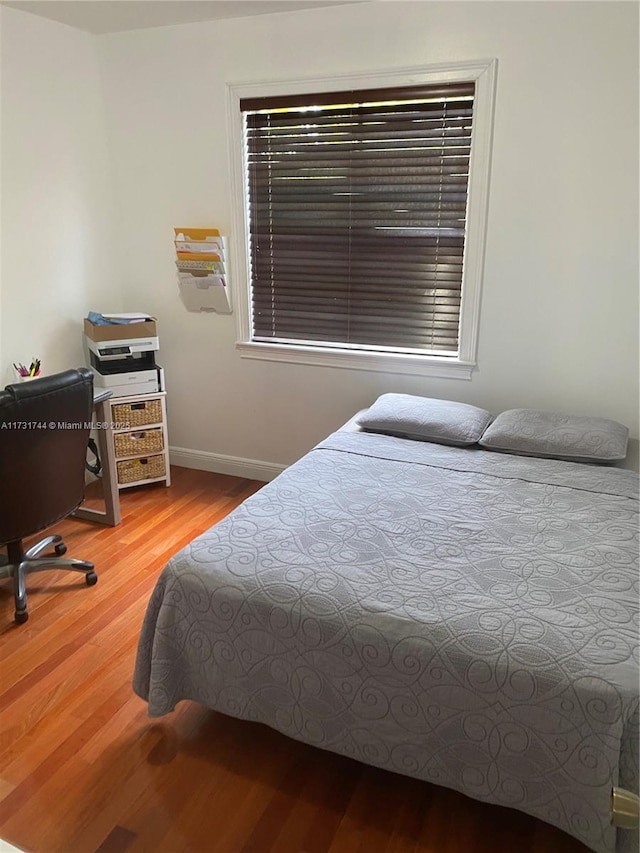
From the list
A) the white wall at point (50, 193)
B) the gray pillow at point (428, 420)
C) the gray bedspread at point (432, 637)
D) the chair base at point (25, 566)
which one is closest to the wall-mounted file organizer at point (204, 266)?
the white wall at point (50, 193)

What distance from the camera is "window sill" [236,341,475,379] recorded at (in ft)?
10.3

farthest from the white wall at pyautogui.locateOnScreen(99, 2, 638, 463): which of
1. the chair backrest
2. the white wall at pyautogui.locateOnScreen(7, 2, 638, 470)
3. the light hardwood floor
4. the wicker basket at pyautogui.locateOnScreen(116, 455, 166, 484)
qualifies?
the light hardwood floor

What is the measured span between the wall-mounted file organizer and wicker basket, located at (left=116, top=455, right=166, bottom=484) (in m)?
0.94

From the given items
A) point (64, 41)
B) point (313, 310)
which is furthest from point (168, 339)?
point (64, 41)

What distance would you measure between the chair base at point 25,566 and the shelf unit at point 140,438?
741 millimetres

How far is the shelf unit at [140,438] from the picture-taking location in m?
3.43

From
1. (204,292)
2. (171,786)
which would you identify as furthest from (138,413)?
(171,786)

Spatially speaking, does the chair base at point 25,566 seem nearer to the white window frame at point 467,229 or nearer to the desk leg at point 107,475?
the desk leg at point 107,475

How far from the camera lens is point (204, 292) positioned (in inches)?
138

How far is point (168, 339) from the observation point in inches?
149

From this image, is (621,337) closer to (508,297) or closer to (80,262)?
(508,297)

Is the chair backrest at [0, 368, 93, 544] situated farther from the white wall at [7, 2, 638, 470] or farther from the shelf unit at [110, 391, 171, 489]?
the white wall at [7, 2, 638, 470]

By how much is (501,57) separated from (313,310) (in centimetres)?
144

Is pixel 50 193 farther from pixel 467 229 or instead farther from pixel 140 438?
pixel 467 229
